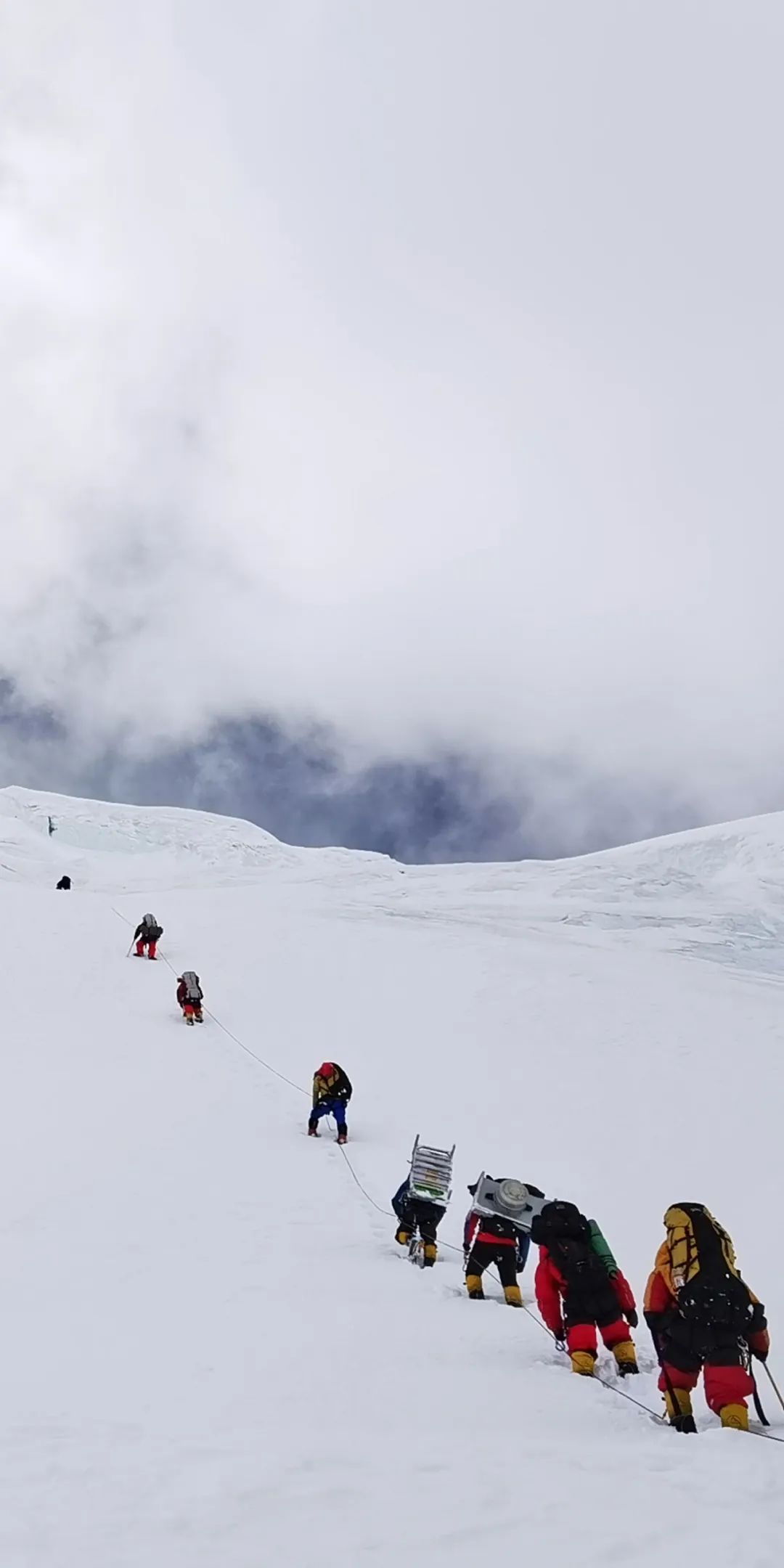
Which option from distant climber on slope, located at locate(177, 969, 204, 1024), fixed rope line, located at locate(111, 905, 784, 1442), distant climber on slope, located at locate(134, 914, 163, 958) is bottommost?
fixed rope line, located at locate(111, 905, 784, 1442)

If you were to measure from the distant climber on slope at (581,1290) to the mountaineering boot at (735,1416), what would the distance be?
4.46 ft

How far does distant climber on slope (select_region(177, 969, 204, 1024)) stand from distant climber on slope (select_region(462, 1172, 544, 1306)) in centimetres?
1422

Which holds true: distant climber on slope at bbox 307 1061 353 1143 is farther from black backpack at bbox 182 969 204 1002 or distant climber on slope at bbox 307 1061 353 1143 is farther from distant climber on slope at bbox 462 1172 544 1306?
black backpack at bbox 182 969 204 1002

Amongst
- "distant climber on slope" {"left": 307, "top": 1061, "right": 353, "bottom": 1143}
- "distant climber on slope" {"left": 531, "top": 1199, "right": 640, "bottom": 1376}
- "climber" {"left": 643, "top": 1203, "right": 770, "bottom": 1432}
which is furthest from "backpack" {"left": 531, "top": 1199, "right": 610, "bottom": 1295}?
"distant climber on slope" {"left": 307, "top": 1061, "right": 353, "bottom": 1143}

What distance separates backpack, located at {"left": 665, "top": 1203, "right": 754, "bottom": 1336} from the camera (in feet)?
19.5

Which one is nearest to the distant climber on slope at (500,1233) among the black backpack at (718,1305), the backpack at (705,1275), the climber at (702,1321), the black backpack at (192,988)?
the climber at (702,1321)

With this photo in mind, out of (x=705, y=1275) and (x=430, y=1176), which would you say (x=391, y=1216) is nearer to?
(x=430, y=1176)

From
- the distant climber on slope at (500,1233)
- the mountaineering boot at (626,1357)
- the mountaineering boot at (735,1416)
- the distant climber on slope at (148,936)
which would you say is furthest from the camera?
the distant climber on slope at (148,936)

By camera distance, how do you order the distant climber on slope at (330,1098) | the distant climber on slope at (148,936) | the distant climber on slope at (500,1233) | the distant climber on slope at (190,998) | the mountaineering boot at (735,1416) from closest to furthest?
1. the mountaineering boot at (735,1416)
2. the distant climber on slope at (500,1233)
3. the distant climber on slope at (330,1098)
4. the distant climber on slope at (190,998)
5. the distant climber on slope at (148,936)

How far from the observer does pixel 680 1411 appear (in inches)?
224

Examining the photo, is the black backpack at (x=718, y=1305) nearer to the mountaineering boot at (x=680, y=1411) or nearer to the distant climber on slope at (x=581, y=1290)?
the mountaineering boot at (x=680, y=1411)

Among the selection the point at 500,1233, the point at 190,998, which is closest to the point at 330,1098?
the point at 500,1233

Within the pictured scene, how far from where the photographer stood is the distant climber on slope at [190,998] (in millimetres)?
21859

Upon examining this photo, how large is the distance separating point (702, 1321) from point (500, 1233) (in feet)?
9.89
